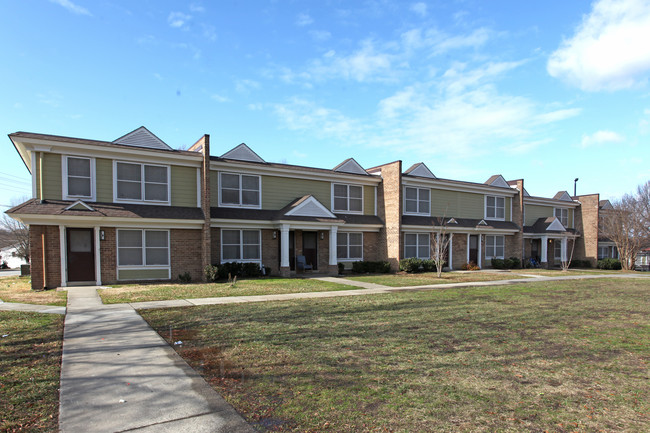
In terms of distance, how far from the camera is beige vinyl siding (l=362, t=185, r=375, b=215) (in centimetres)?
2478

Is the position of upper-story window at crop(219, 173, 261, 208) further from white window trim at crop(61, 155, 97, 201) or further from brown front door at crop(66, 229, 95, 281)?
brown front door at crop(66, 229, 95, 281)

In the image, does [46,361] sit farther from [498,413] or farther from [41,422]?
[498,413]

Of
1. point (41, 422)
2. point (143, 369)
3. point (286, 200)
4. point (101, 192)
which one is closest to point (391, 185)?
point (286, 200)

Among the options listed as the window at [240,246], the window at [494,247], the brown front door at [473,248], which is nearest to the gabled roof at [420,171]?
the brown front door at [473,248]

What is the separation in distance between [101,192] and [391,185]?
15595 mm

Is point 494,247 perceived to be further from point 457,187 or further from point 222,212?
point 222,212

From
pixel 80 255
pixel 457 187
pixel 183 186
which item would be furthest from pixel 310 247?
pixel 457 187

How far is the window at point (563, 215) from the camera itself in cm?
3534

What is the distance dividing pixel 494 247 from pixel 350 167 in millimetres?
13600

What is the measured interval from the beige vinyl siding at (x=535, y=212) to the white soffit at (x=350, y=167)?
17052mm

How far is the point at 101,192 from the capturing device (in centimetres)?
1661

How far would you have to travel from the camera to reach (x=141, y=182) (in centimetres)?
1758

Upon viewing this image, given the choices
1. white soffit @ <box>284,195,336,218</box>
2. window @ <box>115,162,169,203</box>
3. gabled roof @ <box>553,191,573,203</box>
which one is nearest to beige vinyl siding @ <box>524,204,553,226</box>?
gabled roof @ <box>553,191,573,203</box>

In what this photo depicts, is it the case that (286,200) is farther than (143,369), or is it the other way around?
(286,200)
